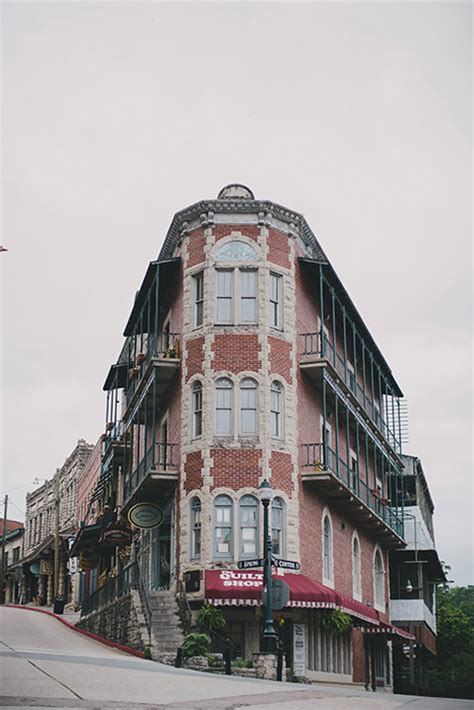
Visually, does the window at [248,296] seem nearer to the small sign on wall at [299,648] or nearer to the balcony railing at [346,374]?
the balcony railing at [346,374]

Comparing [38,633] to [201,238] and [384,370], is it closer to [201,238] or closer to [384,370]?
[201,238]

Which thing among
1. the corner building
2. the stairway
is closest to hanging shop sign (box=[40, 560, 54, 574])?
the corner building

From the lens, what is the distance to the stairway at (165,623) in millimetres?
26984

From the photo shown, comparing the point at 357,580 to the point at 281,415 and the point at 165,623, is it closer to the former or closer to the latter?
the point at 281,415

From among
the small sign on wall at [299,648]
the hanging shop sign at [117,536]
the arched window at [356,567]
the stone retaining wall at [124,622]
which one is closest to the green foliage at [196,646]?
the stone retaining wall at [124,622]

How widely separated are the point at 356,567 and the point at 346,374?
23.5ft

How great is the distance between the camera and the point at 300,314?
109 ft

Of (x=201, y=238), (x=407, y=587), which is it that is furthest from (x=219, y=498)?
(x=407, y=587)

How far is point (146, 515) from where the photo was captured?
31.6 meters

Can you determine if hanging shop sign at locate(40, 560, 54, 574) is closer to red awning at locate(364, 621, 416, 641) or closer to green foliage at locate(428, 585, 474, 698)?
green foliage at locate(428, 585, 474, 698)

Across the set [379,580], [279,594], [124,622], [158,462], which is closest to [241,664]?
[279,594]

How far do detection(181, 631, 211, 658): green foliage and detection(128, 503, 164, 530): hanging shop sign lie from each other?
7.06 meters

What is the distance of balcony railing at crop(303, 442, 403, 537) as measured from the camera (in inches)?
1252

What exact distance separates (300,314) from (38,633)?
13206 millimetres
